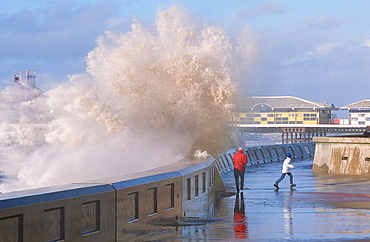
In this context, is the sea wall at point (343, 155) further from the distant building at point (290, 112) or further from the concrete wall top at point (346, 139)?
the distant building at point (290, 112)

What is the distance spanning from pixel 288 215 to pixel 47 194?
21.9 feet

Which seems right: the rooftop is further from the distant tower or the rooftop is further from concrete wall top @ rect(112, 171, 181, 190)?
concrete wall top @ rect(112, 171, 181, 190)

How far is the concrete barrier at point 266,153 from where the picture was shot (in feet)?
96.9

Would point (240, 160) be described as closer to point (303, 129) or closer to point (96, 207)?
point (96, 207)

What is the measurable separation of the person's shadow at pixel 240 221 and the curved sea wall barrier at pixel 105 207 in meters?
0.62

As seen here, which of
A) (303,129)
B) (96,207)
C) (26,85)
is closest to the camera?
(96,207)

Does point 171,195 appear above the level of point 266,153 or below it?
above

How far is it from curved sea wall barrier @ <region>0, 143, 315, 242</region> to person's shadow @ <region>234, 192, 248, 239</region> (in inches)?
24.2

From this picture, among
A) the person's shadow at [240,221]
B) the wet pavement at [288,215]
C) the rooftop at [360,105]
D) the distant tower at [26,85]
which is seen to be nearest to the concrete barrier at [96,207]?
the wet pavement at [288,215]

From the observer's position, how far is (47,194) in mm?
7457

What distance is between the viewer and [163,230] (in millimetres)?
10547

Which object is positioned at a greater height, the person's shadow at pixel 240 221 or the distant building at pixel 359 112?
the distant building at pixel 359 112

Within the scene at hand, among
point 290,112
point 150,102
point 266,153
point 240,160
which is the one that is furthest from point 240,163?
point 290,112

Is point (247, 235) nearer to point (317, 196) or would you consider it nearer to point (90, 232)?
point (90, 232)
